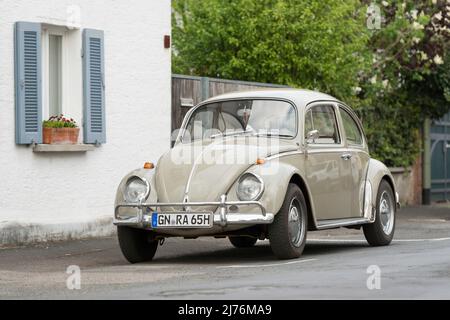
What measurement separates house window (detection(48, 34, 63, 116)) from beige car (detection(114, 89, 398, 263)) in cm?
304

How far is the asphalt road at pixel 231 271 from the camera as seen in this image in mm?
8859

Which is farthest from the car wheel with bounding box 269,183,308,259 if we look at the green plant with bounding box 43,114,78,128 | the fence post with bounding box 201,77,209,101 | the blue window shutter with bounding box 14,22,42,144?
the fence post with bounding box 201,77,209,101

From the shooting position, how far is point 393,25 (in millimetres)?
23938

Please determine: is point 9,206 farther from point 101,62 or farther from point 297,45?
point 297,45

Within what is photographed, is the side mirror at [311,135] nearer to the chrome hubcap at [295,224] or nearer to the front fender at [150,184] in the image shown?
the chrome hubcap at [295,224]

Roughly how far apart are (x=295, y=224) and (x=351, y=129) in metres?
2.64

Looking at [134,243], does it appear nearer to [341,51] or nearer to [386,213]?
[386,213]

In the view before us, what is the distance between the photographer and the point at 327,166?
43.5 ft

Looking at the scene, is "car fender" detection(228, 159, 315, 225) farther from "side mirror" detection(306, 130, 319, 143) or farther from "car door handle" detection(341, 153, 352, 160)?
"car door handle" detection(341, 153, 352, 160)

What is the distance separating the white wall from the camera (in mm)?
14992

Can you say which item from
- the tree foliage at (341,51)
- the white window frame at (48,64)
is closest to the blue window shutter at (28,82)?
the white window frame at (48,64)

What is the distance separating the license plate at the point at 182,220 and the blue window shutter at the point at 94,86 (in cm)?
470

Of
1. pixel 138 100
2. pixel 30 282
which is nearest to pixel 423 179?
pixel 138 100

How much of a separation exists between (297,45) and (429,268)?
1064cm
